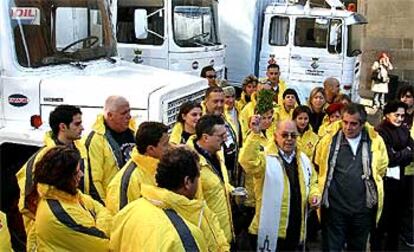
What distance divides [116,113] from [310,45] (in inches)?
351

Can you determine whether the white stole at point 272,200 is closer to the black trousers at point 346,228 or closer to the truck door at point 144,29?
the black trousers at point 346,228

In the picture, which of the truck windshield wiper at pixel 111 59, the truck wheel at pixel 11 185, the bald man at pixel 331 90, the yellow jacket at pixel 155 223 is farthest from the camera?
the bald man at pixel 331 90

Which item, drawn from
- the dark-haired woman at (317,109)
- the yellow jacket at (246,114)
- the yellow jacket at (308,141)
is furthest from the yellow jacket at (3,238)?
the dark-haired woman at (317,109)

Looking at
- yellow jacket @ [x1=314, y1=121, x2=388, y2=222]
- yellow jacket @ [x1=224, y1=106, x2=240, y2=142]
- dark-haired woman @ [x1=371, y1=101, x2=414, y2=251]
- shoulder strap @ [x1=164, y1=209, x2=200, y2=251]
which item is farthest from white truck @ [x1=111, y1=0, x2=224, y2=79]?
shoulder strap @ [x1=164, y1=209, x2=200, y2=251]

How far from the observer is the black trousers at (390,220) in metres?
6.55

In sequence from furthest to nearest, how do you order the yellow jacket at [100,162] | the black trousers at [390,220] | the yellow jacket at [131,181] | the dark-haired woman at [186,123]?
the black trousers at [390,220], the dark-haired woman at [186,123], the yellow jacket at [100,162], the yellow jacket at [131,181]

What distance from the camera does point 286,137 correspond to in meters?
5.20

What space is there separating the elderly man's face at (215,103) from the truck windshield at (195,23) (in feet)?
16.1

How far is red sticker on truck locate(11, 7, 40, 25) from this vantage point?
6.11m

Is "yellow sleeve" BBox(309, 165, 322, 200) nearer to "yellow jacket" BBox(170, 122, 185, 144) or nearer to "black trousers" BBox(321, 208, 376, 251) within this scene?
"black trousers" BBox(321, 208, 376, 251)

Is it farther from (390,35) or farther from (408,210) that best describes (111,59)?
(390,35)

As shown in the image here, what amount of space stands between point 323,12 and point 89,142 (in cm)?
919

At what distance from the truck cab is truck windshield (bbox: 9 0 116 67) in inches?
269

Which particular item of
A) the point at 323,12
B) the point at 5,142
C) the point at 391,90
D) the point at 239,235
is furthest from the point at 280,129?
the point at 391,90
